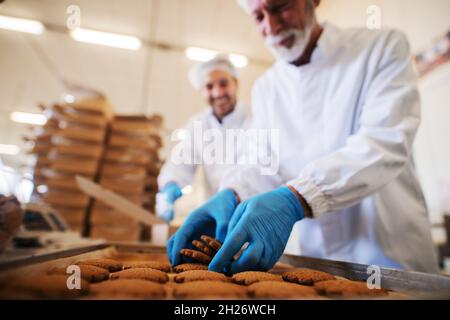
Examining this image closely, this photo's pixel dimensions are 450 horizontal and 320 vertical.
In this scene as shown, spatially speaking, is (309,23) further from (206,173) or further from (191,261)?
(206,173)

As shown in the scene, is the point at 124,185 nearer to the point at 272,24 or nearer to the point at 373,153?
the point at 272,24

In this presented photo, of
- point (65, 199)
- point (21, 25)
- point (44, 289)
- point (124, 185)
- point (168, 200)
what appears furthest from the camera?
point (21, 25)

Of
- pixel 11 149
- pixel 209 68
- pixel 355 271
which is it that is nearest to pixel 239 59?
pixel 209 68

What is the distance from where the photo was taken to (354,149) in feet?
3.32

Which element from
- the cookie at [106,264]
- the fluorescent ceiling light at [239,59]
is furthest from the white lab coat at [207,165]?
the fluorescent ceiling light at [239,59]

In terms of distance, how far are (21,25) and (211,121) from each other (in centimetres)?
357

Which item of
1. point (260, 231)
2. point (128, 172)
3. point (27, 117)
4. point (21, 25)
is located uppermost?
point (27, 117)

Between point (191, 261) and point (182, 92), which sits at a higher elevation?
point (182, 92)

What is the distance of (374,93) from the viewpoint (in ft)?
3.71

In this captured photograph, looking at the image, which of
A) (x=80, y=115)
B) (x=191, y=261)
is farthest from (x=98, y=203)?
(x=191, y=261)

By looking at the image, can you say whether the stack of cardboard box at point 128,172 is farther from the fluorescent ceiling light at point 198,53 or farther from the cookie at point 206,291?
the cookie at point 206,291

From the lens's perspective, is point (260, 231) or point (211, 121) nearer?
point (260, 231)

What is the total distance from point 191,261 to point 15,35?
5.38 meters

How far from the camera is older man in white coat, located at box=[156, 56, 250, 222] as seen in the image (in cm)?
236
